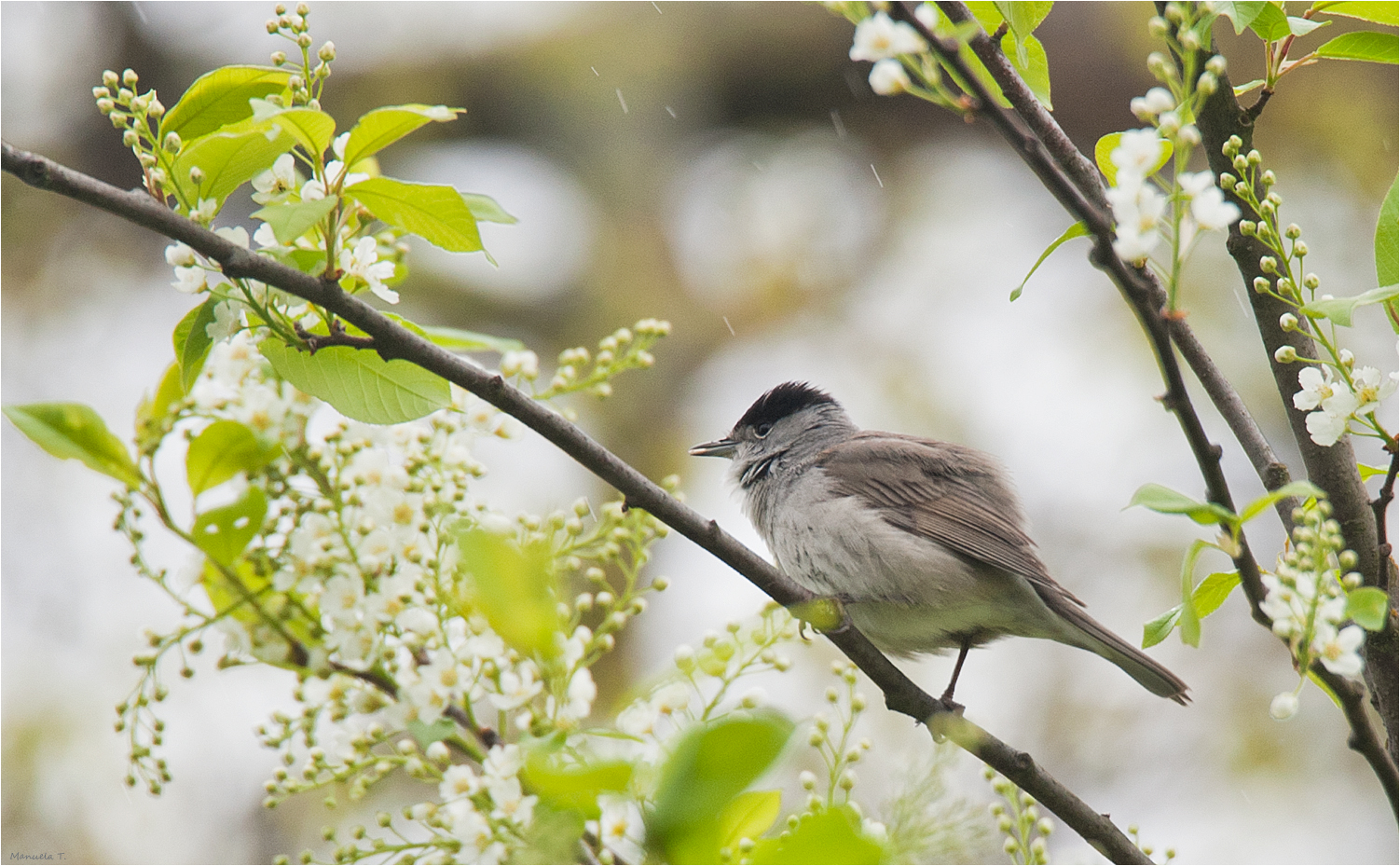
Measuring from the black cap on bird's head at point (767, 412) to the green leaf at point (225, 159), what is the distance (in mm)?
3176

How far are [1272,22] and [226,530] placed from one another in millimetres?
1988

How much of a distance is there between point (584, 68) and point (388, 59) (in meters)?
1.30

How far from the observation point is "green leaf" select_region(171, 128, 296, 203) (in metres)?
1.75

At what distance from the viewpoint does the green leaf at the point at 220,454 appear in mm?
1964

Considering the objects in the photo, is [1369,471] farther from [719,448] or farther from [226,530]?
[719,448]

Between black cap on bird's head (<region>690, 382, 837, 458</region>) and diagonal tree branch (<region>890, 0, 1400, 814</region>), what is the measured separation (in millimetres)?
2901

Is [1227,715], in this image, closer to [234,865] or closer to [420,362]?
[234,865]

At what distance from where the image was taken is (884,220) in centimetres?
880

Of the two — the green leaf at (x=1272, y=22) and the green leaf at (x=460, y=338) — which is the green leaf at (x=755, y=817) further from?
the green leaf at (x=1272, y=22)

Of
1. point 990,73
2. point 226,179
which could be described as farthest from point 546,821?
point 990,73

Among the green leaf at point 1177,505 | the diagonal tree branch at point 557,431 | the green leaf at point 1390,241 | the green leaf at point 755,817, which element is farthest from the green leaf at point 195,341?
the green leaf at point 1390,241

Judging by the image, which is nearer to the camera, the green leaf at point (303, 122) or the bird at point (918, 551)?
the green leaf at point (303, 122)

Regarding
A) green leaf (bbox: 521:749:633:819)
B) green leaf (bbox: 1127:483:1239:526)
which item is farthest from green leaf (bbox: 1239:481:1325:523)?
green leaf (bbox: 521:749:633:819)

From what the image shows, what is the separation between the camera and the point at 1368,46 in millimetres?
1963
